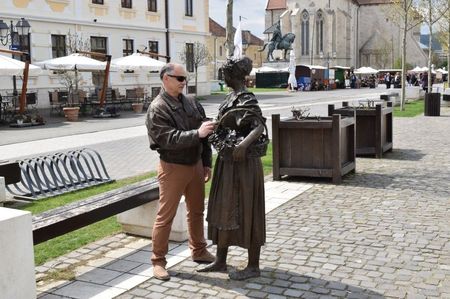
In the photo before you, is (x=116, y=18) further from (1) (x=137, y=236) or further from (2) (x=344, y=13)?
(2) (x=344, y=13)

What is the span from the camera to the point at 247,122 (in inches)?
188

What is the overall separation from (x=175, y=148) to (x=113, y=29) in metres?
30.2

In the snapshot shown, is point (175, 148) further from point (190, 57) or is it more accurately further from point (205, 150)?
point (190, 57)

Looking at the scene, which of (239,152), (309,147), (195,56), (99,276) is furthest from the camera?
(195,56)

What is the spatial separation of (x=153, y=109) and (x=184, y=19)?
35718 millimetres

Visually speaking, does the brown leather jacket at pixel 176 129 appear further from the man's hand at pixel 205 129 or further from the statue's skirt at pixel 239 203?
the statue's skirt at pixel 239 203

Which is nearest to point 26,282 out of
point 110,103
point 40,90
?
point 110,103

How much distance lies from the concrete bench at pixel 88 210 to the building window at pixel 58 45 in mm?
25143

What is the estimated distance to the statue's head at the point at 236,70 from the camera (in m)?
4.84

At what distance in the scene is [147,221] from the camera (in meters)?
6.25

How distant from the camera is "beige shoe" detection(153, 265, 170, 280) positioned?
5004 millimetres

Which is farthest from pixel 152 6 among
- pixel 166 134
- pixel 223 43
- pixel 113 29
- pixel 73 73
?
pixel 223 43

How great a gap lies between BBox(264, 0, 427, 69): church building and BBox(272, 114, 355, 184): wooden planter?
69.9m

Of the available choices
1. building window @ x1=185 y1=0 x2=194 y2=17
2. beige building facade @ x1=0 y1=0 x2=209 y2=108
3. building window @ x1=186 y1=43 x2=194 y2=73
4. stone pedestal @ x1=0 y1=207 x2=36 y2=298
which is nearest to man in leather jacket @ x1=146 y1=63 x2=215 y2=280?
stone pedestal @ x1=0 y1=207 x2=36 y2=298
